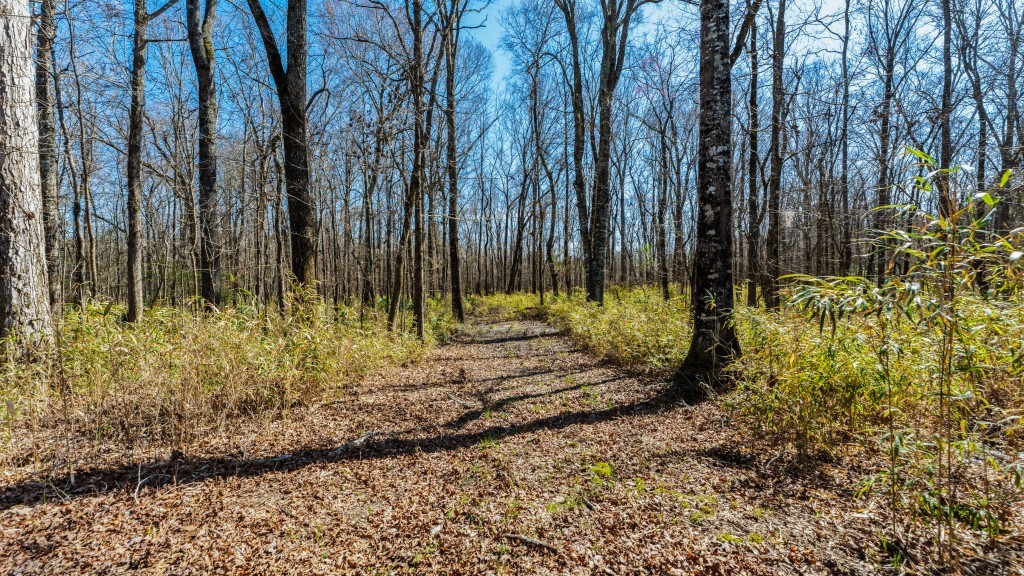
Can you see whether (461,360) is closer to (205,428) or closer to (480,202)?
(205,428)

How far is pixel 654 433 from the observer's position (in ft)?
11.6

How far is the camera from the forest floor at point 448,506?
1.92 metres

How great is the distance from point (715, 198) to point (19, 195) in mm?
7144

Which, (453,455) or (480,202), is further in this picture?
(480,202)

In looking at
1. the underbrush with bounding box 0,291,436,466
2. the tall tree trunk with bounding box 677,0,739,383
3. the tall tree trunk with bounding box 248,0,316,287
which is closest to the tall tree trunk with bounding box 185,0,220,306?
the underbrush with bounding box 0,291,436,466

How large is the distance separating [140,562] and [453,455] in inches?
72.9

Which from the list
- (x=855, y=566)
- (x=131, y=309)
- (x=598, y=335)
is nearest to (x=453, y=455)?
(x=855, y=566)

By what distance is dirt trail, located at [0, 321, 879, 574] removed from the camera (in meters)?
1.92

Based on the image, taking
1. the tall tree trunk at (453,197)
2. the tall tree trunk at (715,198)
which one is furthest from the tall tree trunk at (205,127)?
the tall tree trunk at (715,198)

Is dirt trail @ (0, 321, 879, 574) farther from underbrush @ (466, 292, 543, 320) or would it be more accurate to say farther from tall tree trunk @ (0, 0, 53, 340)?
underbrush @ (466, 292, 543, 320)

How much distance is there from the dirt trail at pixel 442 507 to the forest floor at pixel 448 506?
0.03 feet

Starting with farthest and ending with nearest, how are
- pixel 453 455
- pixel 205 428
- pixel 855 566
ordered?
pixel 205 428 < pixel 453 455 < pixel 855 566

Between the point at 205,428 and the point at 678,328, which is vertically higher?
the point at 678,328

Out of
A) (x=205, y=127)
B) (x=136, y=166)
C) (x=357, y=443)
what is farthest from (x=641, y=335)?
(x=136, y=166)
